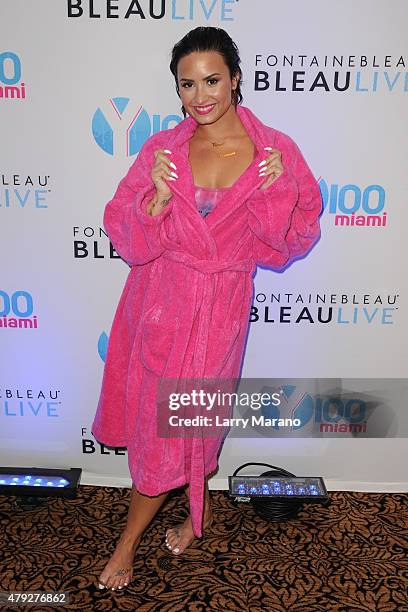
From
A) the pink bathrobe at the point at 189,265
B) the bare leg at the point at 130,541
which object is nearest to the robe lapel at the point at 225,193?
the pink bathrobe at the point at 189,265

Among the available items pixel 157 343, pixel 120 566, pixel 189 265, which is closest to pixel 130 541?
pixel 120 566

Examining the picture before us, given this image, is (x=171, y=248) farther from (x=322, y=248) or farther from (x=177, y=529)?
(x=177, y=529)

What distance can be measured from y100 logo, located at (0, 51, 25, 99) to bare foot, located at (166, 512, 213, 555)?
1495 mm

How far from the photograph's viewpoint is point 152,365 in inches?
73.5

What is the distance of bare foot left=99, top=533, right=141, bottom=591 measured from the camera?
2027mm

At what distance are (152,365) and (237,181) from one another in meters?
0.56

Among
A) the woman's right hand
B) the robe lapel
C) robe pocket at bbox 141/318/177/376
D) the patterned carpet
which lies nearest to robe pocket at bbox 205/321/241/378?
robe pocket at bbox 141/318/177/376

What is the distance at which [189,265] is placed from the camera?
1797mm

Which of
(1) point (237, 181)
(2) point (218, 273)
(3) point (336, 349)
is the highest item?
(1) point (237, 181)

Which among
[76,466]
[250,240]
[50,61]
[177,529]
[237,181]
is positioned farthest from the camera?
[76,466]

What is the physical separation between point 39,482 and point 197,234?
3.87 feet

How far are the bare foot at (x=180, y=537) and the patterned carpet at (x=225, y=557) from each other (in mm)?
26

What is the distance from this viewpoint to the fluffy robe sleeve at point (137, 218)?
1.73m

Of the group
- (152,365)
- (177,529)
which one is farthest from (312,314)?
(177,529)
